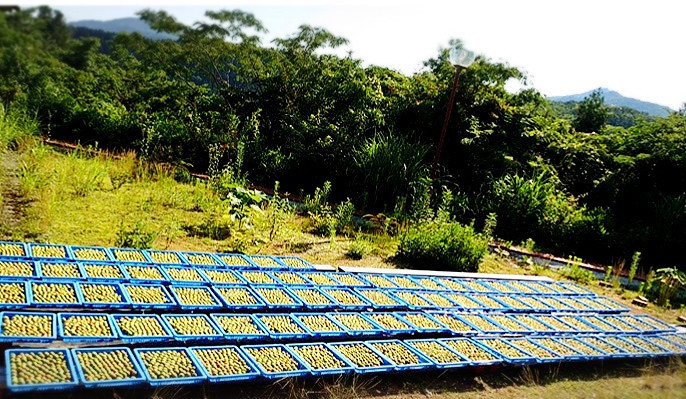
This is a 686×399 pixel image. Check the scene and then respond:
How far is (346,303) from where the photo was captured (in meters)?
4.58

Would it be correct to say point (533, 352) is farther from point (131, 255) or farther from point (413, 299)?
point (131, 255)

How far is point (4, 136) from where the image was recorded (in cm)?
675

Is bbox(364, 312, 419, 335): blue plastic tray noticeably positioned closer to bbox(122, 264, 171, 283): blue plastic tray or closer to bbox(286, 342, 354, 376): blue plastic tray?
bbox(286, 342, 354, 376): blue plastic tray

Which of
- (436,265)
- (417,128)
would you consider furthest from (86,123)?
(436,265)

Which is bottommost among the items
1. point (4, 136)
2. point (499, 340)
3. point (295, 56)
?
point (499, 340)

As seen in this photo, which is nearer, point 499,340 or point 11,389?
point 11,389

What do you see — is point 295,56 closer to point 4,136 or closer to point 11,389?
point 4,136

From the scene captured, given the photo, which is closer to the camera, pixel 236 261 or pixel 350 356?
pixel 350 356

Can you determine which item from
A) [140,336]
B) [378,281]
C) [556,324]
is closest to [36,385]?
[140,336]

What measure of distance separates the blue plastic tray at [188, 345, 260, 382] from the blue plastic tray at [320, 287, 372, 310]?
1221 mm

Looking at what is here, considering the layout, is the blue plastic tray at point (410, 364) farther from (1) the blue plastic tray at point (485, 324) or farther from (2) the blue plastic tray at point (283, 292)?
(1) the blue plastic tray at point (485, 324)

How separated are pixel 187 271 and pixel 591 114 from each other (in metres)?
11.3

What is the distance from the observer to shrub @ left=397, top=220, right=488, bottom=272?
6.55 meters

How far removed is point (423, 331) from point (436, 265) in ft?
7.65
